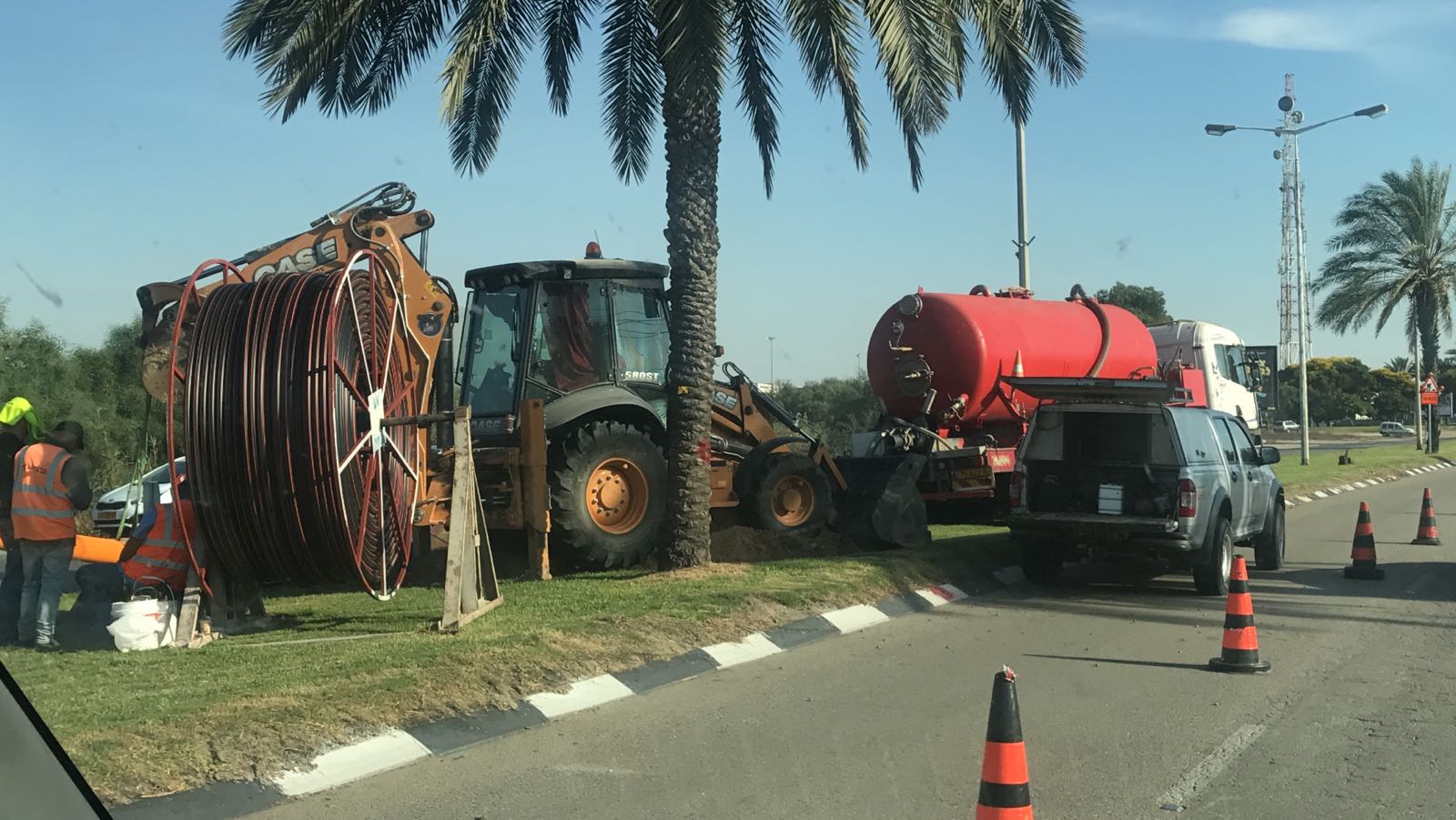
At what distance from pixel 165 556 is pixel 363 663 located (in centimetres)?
233

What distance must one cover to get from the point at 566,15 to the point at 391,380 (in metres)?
6.03

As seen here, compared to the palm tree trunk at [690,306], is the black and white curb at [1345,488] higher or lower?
lower

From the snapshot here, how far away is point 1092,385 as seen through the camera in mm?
12094

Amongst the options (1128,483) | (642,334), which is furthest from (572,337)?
(1128,483)

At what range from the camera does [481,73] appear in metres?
14.4

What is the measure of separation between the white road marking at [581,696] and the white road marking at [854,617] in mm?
2829

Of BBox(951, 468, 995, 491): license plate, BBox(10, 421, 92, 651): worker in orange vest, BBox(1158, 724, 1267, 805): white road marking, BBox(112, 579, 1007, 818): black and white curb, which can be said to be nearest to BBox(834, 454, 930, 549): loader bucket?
BBox(951, 468, 995, 491): license plate

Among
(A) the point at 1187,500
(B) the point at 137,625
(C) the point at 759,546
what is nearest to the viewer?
(B) the point at 137,625

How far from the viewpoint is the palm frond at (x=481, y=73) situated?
479 inches

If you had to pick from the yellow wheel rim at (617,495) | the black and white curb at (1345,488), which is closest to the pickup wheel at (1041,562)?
the yellow wheel rim at (617,495)

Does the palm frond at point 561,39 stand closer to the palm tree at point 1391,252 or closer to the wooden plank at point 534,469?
the wooden plank at point 534,469

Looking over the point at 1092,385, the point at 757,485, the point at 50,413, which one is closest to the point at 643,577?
the point at 757,485

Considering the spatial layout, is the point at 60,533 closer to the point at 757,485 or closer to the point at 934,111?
the point at 757,485

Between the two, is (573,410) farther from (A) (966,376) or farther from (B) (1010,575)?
(A) (966,376)
